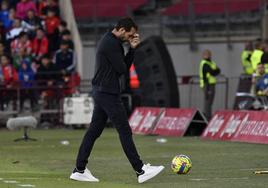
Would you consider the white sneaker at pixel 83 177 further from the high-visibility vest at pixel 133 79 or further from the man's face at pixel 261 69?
the high-visibility vest at pixel 133 79

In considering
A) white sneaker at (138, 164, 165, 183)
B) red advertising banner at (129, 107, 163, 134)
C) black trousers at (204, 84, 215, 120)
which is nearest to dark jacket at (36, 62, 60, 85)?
red advertising banner at (129, 107, 163, 134)

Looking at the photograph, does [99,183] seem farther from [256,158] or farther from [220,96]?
[220,96]

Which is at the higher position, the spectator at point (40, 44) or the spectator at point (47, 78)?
the spectator at point (40, 44)

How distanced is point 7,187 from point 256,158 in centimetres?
600

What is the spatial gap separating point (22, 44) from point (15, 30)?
1032 millimetres

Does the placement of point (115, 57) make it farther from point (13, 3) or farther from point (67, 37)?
point (13, 3)

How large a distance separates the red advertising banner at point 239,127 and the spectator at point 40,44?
31.1 ft

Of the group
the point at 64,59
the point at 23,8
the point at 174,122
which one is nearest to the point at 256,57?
the point at 174,122

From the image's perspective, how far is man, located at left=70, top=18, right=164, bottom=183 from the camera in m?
13.1

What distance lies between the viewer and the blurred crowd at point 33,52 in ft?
98.2

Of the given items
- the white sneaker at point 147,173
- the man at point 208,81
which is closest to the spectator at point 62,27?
the man at point 208,81

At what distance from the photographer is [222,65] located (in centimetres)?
3288

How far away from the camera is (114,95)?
1323cm

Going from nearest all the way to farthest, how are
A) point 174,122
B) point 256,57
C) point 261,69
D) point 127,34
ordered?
point 127,34, point 261,69, point 174,122, point 256,57
